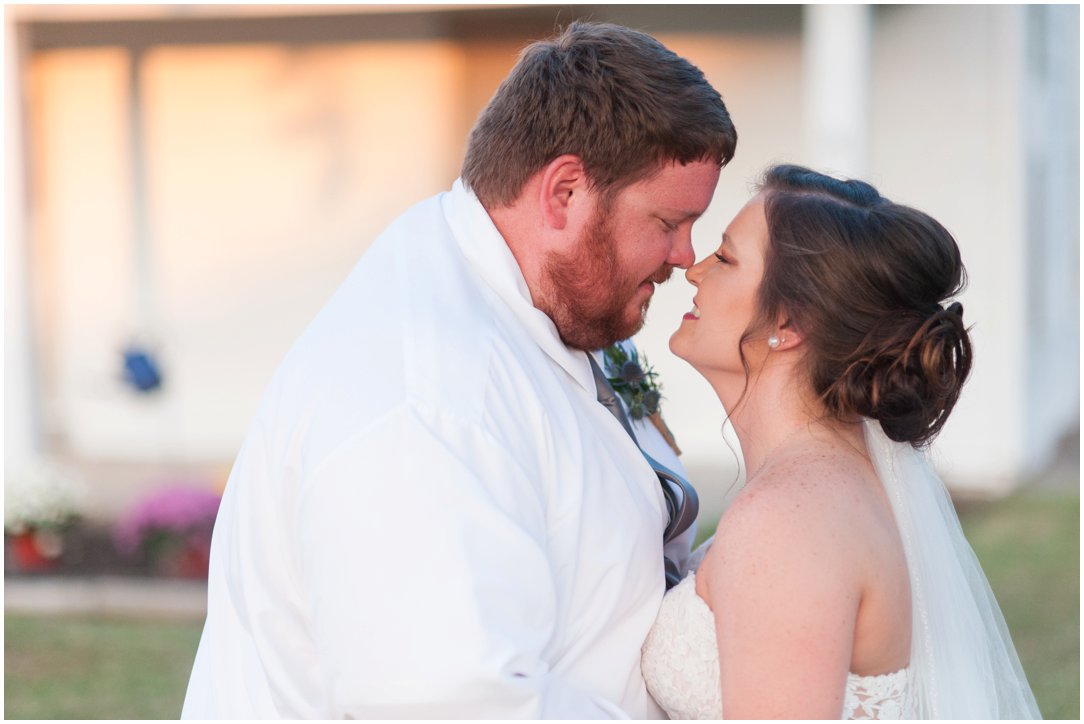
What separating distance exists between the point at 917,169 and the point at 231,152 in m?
5.64

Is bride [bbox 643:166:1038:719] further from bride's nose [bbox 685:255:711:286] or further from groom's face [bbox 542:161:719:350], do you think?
groom's face [bbox 542:161:719:350]

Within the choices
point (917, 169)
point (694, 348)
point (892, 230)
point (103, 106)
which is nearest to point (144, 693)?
point (694, 348)

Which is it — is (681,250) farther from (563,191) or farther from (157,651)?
(157,651)

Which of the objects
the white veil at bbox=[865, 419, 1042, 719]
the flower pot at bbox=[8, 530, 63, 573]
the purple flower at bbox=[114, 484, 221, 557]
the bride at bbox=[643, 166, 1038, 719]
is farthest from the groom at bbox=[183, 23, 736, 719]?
the flower pot at bbox=[8, 530, 63, 573]

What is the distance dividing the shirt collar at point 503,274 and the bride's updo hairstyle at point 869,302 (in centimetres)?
54

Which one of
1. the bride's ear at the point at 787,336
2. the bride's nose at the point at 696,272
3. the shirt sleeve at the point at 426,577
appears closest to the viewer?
the shirt sleeve at the point at 426,577

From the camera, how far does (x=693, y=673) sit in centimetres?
279

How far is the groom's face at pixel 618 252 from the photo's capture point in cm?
296

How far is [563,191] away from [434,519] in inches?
37.6

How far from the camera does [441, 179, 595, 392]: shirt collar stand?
283 cm

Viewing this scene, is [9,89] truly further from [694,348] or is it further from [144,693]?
[694,348]

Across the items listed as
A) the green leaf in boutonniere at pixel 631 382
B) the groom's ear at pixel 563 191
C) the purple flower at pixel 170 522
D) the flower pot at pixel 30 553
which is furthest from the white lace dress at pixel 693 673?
the flower pot at pixel 30 553

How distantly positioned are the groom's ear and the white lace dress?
89cm

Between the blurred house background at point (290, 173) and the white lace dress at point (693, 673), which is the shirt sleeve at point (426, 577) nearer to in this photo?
the white lace dress at point (693, 673)
